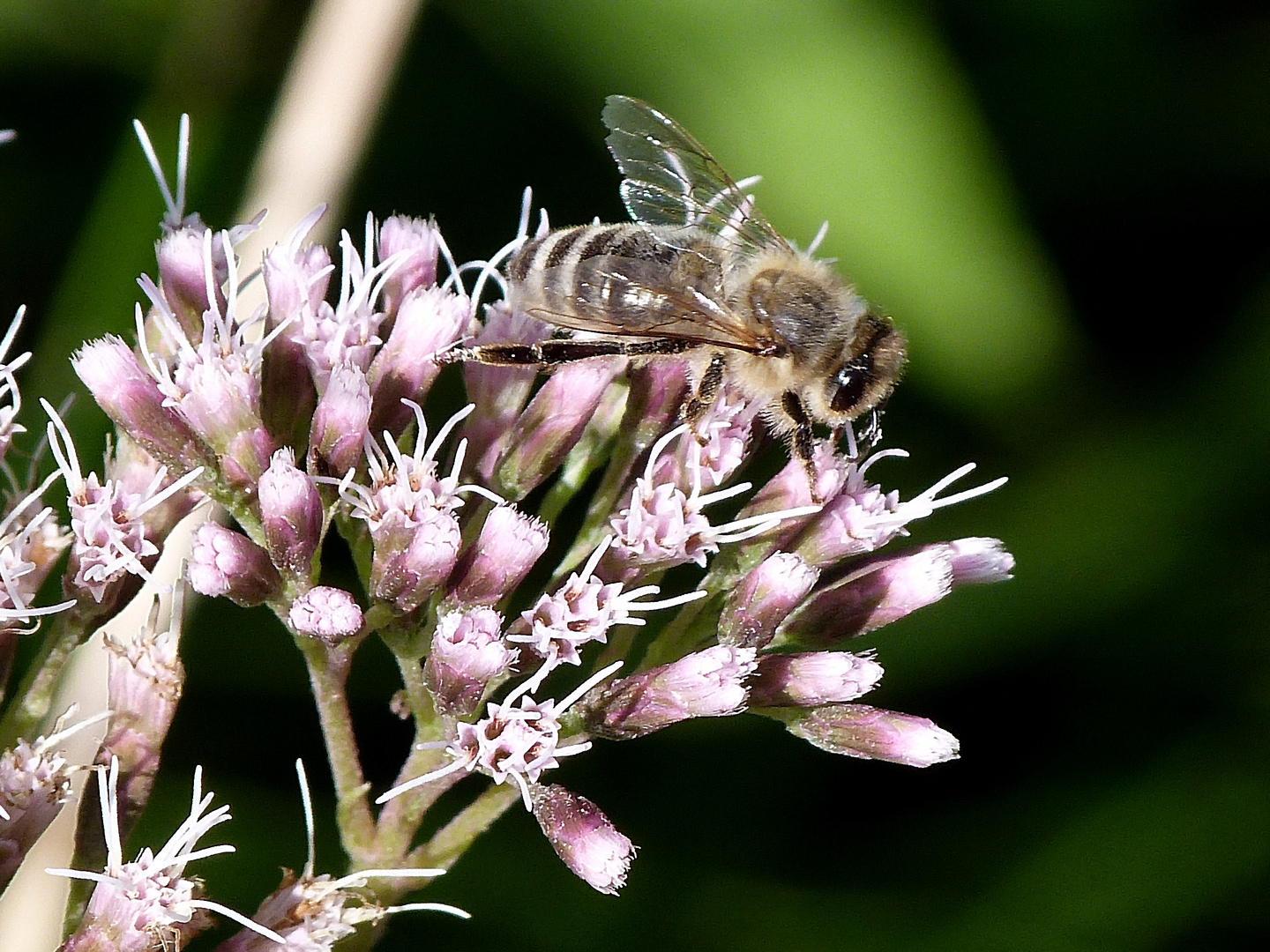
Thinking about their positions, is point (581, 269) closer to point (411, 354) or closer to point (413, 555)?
point (411, 354)

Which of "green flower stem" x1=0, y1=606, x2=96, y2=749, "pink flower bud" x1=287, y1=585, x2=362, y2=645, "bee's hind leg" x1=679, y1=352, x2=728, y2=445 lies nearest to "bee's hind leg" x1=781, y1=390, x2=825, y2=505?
"bee's hind leg" x1=679, y1=352, x2=728, y2=445

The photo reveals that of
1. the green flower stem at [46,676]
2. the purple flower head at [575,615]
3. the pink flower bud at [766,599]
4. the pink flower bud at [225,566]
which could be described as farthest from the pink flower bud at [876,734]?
the green flower stem at [46,676]

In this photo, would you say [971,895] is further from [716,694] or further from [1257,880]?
[716,694]

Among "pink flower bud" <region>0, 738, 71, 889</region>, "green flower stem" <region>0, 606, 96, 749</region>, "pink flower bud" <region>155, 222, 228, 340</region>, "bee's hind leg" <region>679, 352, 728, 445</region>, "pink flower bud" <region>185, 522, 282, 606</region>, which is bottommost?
"pink flower bud" <region>0, 738, 71, 889</region>

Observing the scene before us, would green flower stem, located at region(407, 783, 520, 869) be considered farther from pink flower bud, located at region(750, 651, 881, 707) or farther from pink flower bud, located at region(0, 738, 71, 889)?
pink flower bud, located at region(0, 738, 71, 889)

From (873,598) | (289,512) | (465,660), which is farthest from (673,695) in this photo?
(289,512)

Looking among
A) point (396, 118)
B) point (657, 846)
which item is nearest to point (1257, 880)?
point (657, 846)

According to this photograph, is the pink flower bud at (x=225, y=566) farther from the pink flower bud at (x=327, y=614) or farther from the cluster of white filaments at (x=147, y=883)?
the cluster of white filaments at (x=147, y=883)
